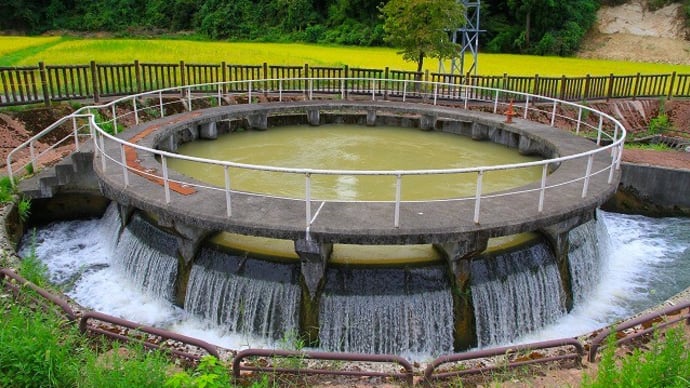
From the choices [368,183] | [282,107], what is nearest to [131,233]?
[368,183]

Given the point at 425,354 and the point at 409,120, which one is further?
the point at 409,120

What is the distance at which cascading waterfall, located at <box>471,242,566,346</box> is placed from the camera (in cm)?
892

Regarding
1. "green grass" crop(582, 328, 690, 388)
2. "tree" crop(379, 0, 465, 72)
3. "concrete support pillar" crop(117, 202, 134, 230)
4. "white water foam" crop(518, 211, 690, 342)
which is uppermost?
"tree" crop(379, 0, 465, 72)

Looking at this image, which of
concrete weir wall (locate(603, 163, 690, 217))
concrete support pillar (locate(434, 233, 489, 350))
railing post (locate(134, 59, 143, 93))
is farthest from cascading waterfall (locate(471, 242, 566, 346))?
railing post (locate(134, 59, 143, 93))

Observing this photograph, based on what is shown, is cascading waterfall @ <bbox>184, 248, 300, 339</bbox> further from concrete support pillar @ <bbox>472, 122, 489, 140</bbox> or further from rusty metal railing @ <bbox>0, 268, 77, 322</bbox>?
concrete support pillar @ <bbox>472, 122, 489, 140</bbox>

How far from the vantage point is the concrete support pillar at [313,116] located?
59.5 ft

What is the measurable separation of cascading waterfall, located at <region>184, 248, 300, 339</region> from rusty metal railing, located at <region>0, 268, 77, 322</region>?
2709 millimetres

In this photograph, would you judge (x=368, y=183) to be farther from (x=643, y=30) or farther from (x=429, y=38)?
(x=643, y=30)

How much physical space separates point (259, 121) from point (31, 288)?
11.5m

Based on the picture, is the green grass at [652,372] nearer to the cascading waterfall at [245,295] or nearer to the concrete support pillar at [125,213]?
the cascading waterfall at [245,295]

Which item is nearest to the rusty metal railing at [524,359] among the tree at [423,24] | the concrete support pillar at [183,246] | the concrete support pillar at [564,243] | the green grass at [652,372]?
the green grass at [652,372]

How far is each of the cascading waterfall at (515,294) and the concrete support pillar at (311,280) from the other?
2.53m

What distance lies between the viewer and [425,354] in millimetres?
8609

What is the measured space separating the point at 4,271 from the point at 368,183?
702 cm
